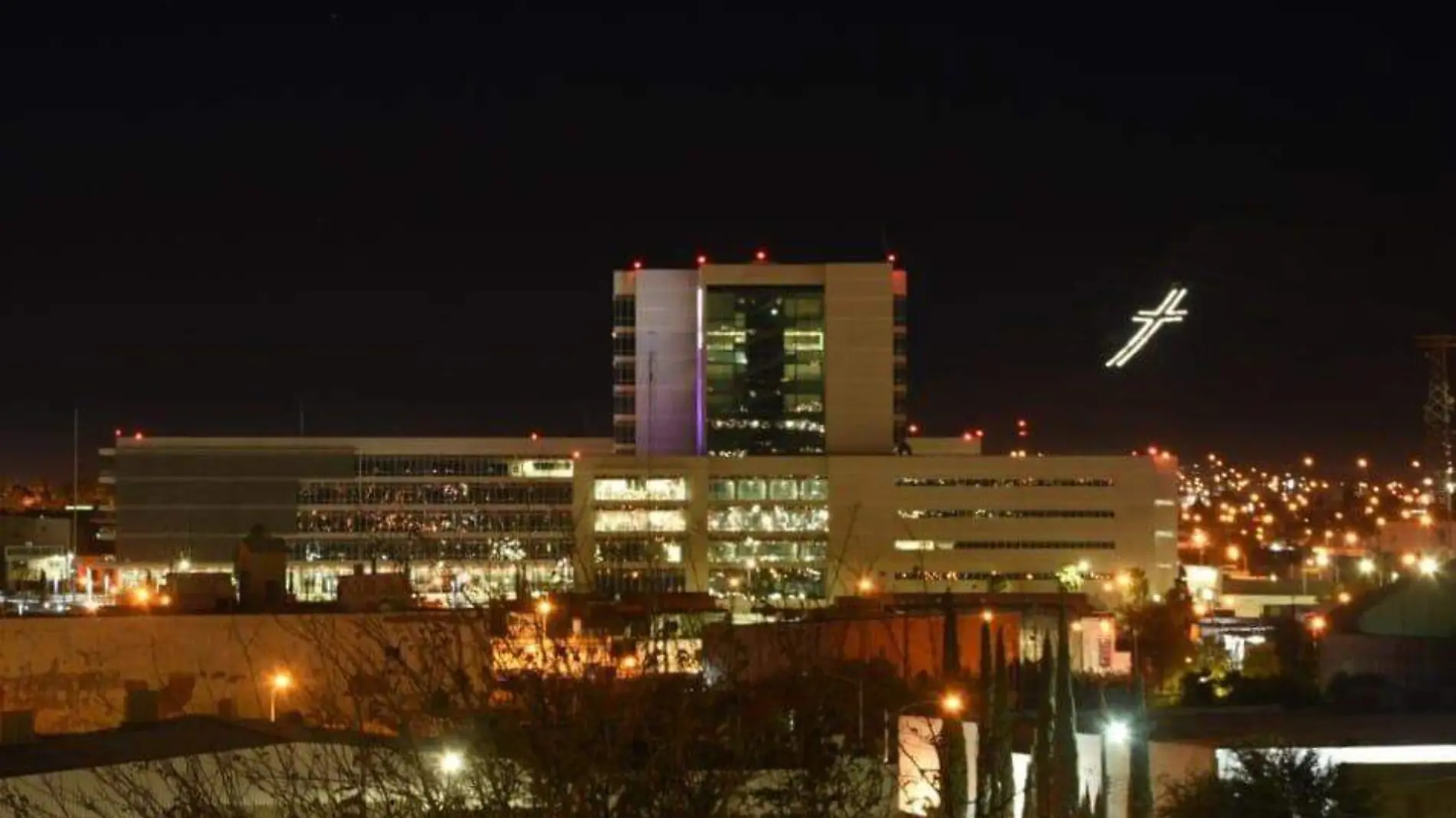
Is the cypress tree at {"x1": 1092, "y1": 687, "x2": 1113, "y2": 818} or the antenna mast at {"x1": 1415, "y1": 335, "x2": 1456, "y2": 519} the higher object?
the antenna mast at {"x1": 1415, "y1": 335, "x2": 1456, "y2": 519}

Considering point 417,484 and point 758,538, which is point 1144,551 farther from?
point 417,484

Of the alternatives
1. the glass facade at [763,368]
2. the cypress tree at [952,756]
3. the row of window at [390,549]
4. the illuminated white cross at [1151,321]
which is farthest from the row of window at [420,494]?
the cypress tree at [952,756]

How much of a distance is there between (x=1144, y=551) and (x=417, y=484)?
123 feet

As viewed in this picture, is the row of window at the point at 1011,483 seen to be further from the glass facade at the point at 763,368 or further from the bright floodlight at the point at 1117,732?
the bright floodlight at the point at 1117,732

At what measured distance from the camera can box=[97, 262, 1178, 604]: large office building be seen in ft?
302

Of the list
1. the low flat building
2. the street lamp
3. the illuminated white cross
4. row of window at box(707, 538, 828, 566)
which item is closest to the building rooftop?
the low flat building

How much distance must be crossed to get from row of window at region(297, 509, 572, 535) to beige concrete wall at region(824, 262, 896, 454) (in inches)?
621

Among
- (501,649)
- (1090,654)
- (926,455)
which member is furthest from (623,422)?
(501,649)

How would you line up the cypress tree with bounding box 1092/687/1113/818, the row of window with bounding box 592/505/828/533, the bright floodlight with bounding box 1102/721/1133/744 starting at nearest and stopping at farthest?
1. the cypress tree with bounding box 1092/687/1113/818
2. the bright floodlight with bounding box 1102/721/1133/744
3. the row of window with bounding box 592/505/828/533

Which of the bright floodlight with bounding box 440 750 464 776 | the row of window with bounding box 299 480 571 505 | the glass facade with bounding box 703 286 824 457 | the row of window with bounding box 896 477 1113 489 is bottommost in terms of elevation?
the bright floodlight with bounding box 440 750 464 776

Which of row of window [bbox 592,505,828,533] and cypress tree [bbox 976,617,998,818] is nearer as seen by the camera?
cypress tree [bbox 976,617,998,818]

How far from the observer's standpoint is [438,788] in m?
11.1

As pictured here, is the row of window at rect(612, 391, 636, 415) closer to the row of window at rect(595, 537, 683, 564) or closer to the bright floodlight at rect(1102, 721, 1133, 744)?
the row of window at rect(595, 537, 683, 564)

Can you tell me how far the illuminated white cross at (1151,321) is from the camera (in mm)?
70250
